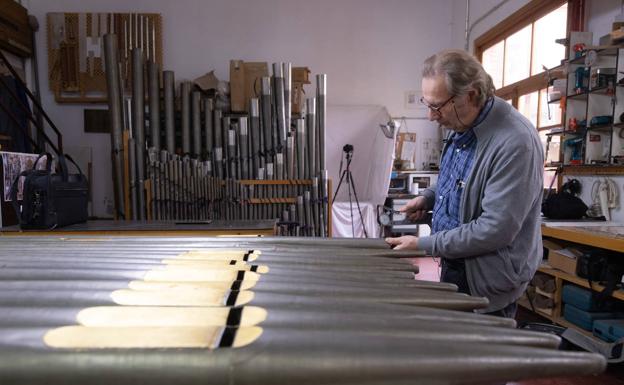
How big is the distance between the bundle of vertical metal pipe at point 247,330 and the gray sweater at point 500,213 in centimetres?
28

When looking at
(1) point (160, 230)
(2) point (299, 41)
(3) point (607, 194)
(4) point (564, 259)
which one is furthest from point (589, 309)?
(2) point (299, 41)

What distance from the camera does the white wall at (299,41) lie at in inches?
188

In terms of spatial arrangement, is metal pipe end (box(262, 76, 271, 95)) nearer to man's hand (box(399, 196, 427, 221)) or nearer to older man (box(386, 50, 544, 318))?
man's hand (box(399, 196, 427, 221))

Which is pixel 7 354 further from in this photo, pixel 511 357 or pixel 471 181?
pixel 471 181

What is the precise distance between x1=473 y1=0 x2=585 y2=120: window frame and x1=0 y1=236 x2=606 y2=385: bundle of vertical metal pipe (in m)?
3.08

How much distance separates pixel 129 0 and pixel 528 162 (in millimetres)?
5489

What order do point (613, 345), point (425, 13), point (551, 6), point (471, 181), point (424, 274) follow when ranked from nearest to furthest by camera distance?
point (471, 181)
point (613, 345)
point (551, 6)
point (424, 274)
point (425, 13)

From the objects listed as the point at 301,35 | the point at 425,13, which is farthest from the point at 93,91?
the point at 425,13

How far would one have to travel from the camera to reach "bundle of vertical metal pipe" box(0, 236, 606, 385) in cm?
42

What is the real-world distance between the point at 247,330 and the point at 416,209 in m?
1.17

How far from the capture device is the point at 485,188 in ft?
3.44

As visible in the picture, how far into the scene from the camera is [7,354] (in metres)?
0.42

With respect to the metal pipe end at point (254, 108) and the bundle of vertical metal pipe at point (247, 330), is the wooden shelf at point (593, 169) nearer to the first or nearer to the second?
the bundle of vertical metal pipe at point (247, 330)

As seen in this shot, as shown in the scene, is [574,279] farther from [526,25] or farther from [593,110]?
[526,25]
